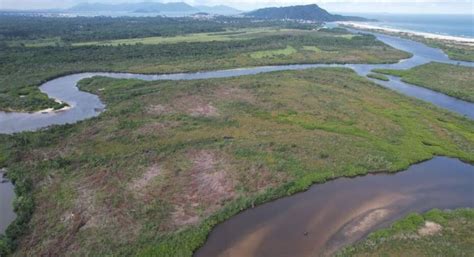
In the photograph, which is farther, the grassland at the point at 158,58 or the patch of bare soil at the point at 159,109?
the grassland at the point at 158,58

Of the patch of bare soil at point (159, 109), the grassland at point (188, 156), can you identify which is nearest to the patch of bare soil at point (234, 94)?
the grassland at point (188, 156)

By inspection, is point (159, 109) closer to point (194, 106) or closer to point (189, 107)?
point (189, 107)

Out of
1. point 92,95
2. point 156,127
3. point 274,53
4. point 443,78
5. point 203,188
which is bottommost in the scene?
point 203,188

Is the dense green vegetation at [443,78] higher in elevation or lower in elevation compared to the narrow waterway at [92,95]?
higher

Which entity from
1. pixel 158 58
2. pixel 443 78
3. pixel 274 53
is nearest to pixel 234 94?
pixel 158 58

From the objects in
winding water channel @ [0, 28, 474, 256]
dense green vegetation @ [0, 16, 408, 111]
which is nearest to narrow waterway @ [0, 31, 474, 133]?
dense green vegetation @ [0, 16, 408, 111]

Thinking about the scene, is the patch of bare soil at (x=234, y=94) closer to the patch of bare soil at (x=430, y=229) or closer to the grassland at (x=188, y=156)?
the grassland at (x=188, y=156)
